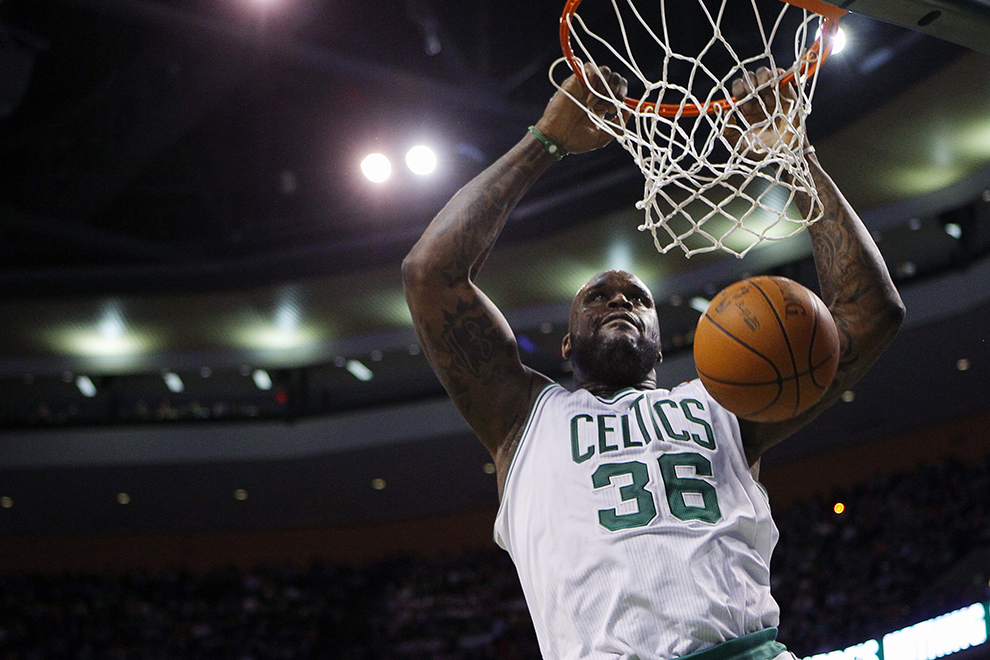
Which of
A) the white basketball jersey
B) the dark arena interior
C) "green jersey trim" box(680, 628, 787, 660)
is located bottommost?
"green jersey trim" box(680, 628, 787, 660)

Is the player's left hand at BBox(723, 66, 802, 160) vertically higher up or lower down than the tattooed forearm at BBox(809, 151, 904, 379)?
higher up

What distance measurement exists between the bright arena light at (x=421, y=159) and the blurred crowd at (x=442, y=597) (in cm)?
612

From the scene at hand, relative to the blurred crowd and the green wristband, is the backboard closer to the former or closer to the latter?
the green wristband

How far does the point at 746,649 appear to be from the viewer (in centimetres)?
192

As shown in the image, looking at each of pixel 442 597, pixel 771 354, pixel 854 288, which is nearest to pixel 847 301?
pixel 854 288

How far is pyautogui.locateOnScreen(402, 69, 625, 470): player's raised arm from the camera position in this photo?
240 centimetres

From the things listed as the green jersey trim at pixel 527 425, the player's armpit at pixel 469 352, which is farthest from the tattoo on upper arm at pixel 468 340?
the green jersey trim at pixel 527 425

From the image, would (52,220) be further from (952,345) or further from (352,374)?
(952,345)

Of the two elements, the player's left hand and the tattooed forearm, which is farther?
Result: the player's left hand

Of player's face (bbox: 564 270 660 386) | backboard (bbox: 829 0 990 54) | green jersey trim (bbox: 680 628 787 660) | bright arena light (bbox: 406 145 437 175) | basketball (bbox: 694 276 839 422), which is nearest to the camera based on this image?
green jersey trim (bbox: 680 628 787 660)

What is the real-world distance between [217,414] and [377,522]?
3694 millimetres

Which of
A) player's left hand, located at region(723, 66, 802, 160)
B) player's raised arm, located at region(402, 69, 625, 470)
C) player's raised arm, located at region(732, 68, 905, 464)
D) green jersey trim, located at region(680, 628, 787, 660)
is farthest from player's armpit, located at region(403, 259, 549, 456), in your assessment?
player's left hand, located at region(723, 66, 802, 160)

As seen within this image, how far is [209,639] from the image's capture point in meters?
13.1

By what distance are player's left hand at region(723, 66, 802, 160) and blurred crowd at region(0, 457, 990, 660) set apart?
7197 mm
